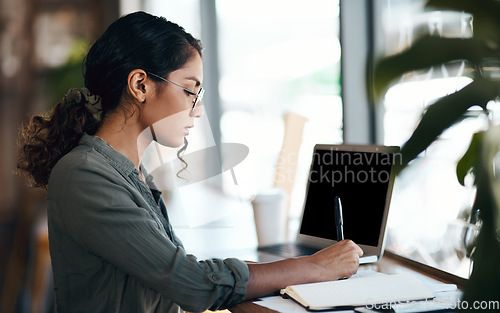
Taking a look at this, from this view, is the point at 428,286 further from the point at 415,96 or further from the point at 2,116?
the point at 2,116

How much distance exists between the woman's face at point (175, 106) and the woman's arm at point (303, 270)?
1.30 ft

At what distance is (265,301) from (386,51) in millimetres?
712

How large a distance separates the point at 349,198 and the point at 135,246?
0.68m

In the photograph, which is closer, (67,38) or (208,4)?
(208,4)

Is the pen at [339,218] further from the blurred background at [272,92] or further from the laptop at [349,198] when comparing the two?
the blurred background at [272,92]

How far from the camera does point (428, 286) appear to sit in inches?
45.4

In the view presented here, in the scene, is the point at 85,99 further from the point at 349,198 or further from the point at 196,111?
the point at 349,198

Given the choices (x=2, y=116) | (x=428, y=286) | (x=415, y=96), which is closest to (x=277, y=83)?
(x=415, y=96)

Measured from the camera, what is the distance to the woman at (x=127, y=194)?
104 cm

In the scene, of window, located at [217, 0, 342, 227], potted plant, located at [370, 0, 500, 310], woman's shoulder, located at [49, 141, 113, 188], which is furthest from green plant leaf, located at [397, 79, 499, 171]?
window, located at [217, 0, 342, 227]

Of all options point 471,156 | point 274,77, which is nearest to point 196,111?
point 471,156

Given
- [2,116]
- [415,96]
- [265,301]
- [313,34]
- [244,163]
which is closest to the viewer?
[265,301]

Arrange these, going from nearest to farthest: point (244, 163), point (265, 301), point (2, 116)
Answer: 1. point (265, 301)
2. point (244, 163)
3. point (2, 116)

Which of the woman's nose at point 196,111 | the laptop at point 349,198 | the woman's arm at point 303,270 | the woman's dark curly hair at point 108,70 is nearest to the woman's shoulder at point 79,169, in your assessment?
the woman's dark curly hair at point 108,70
